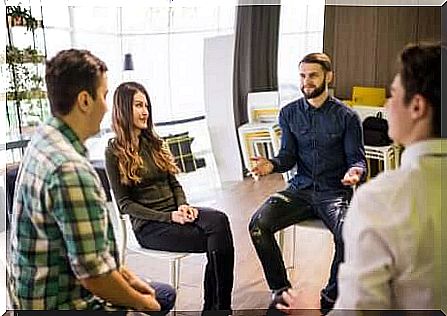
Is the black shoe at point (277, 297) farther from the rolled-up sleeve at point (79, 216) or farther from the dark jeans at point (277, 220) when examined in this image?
the rolled-up sleeve at point (79, 216)

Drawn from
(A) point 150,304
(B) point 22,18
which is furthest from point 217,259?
(B) point 22,18

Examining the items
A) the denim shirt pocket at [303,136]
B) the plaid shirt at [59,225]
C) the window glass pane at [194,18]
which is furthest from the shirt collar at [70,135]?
the denim shirt pocket at [303,136]

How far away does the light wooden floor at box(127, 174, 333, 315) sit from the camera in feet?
7.54

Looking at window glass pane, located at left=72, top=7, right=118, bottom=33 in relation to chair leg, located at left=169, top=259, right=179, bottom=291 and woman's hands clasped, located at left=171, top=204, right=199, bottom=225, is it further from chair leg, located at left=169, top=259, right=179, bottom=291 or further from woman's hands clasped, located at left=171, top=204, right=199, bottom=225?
chair leg, located at left=169, top=259, right=179, bottom=291

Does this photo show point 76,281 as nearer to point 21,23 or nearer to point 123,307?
point 123,307

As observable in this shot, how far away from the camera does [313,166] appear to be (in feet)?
7.50

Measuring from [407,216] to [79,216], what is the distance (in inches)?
39.9

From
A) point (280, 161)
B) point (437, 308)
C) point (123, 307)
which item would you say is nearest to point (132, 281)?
point (123, 307)

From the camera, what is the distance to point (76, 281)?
2.12m

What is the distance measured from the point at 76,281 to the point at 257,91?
0.90m

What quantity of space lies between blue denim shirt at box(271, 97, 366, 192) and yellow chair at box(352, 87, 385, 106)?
0.05 metres

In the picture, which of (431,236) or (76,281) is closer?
(431,236)

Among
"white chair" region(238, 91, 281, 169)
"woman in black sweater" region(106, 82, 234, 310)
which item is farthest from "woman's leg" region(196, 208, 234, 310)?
"white chair" region(238, 91, 281, 169)

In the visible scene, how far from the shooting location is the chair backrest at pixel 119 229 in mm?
2215
